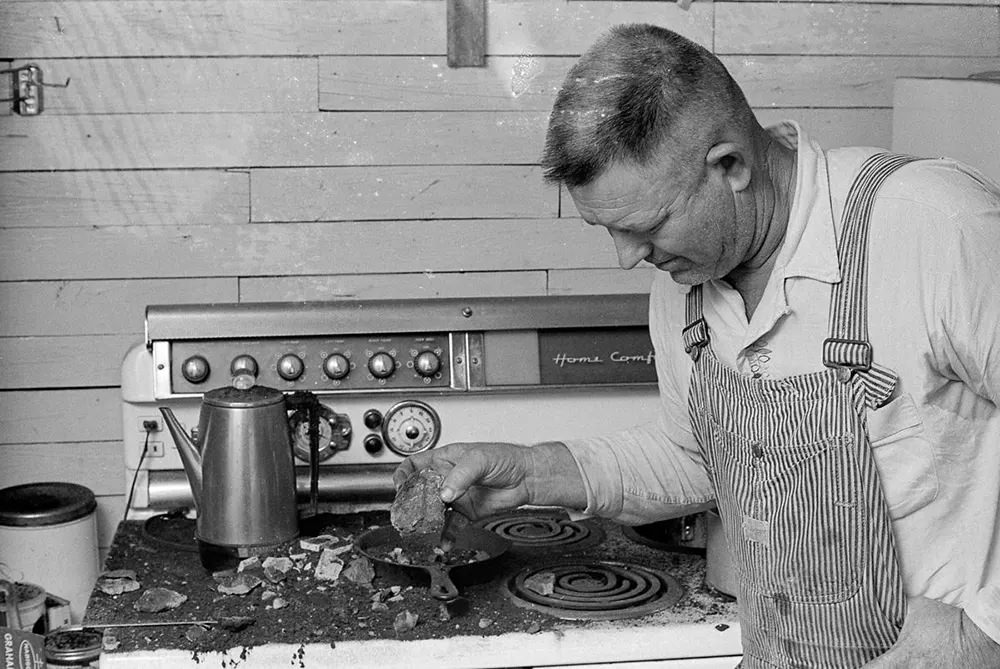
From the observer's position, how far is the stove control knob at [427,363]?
2441mm

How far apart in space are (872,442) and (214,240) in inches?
67.0

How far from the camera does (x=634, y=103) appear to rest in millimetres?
1355

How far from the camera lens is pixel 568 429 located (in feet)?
8.20

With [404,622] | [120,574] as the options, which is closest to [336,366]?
[120,574]

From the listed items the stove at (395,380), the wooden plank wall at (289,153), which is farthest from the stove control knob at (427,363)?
the wooden plank wall at (289,153)

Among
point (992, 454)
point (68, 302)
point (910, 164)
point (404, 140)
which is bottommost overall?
point (992, 454)

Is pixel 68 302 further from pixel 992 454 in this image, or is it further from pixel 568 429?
pixel 992 454

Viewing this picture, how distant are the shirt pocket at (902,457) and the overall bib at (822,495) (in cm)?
1

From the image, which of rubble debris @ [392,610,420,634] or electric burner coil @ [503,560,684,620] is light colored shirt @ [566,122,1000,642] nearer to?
electric burner coil @ [503,560,684,620]

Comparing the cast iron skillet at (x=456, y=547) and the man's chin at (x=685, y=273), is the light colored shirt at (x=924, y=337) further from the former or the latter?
the cast iron skillet at (x=456, y=547)

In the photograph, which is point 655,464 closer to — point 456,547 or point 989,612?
point 456,547

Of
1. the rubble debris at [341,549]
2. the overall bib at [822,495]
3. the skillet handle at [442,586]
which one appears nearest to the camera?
the overall bib at [822,495]

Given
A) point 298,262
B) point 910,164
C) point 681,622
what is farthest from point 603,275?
point 910,164

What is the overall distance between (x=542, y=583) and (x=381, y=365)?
0.62m
